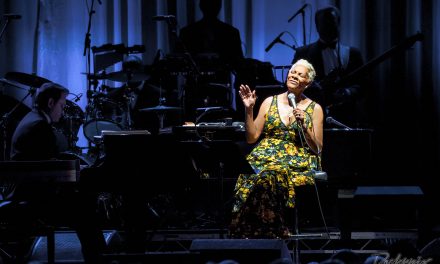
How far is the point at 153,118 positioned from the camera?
736cm

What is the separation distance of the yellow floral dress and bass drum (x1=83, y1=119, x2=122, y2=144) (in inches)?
83.4

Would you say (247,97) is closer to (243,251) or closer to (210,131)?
(210,131)

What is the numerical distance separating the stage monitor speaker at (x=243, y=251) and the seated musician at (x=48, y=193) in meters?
1.21

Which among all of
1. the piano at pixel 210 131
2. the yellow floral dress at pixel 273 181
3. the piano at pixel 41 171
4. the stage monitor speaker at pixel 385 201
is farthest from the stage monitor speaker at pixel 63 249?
the stage monitor speaker at pixel 385 201

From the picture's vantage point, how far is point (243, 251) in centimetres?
341

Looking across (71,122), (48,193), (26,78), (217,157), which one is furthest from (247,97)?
(26,78)

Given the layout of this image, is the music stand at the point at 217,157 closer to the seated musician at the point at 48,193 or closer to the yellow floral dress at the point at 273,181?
the yellow floral dress at the point at 273,181

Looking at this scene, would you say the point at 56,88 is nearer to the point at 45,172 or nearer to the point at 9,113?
the point at 45,172

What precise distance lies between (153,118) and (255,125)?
2009 mm

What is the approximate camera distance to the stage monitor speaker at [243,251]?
3385 millimetres

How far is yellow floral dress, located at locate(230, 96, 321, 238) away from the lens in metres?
5.06

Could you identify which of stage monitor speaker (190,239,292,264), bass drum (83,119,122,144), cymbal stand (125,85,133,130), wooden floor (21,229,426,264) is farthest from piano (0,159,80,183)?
cymbal stand (125,85,133,130)

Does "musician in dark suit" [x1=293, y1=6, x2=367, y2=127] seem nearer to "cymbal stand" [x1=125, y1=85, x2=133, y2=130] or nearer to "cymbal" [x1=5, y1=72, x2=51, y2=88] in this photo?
"cymbal stand" [x1=125, y1=85, x2=133, y2=130]

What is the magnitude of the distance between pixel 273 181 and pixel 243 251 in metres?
1.74
